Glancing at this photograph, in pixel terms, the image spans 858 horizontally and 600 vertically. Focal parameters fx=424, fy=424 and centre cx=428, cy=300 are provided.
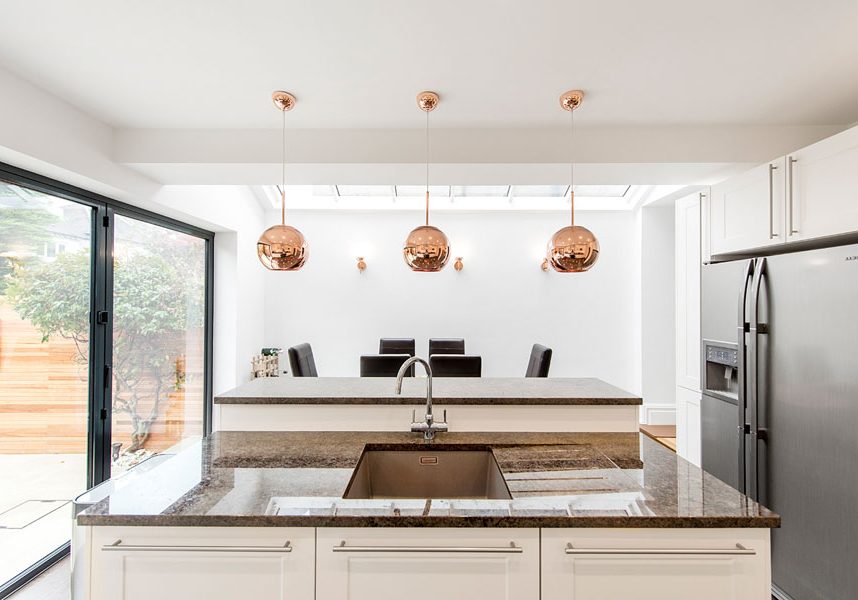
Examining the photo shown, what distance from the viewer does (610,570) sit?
113 cm

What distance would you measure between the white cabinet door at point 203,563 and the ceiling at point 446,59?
1.74m

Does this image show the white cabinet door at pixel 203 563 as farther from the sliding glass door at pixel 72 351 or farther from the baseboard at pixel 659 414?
the baseboard at pixel 659 414

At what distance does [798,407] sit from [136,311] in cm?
411

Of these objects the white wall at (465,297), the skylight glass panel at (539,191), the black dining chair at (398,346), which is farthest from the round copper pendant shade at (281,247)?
the skylight glass panel at (539,191)

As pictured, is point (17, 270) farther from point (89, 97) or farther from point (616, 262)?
point (616, 262)

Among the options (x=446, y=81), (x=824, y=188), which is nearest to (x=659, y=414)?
(x=824, y=188)

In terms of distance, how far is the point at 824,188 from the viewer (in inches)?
77.1

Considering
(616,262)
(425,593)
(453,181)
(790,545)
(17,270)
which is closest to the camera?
(425,593)

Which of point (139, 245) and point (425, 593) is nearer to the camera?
point (425, 593)

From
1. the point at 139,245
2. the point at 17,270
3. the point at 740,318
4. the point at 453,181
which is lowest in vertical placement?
the point at 740,318

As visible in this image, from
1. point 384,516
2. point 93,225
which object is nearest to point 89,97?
point 93,225

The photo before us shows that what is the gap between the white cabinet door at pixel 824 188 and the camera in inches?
72.4

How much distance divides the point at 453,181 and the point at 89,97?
2114 millimetres

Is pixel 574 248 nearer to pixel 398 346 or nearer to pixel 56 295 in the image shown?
pixel 56 295
